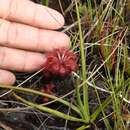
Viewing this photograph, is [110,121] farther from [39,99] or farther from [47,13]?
[47,13]

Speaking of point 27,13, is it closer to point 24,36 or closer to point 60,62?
point 24,36

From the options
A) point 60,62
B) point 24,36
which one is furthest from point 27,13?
point 60,62

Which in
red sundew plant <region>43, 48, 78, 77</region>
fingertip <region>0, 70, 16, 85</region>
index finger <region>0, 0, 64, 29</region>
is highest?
index finger <region>0, 0, 64, 29</region>

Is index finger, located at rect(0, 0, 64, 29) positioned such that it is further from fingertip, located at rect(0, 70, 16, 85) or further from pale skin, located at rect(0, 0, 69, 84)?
fingertip, located at rect(0, 70, 16, 85)

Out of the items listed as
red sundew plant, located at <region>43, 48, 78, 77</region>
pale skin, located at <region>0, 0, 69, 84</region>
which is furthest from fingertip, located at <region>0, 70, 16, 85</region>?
red sundew plant, located at <region>43, 48, 78, 77</region>

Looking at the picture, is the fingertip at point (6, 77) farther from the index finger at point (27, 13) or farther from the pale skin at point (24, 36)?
the index finger at point (27, 13)

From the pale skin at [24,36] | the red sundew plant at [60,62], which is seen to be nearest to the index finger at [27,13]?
the pale skin at [24,36]
